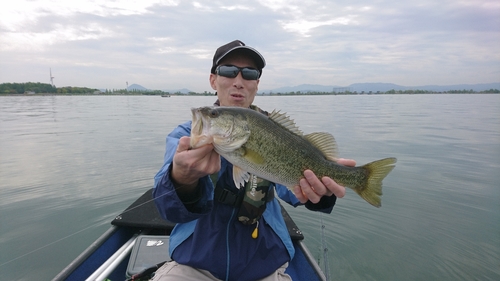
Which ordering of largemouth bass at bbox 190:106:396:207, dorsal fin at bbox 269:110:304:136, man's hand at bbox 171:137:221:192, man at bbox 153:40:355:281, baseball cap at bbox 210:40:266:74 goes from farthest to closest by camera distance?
1. baseball cap at bbox 210:40:266:74
2. dorsal fin at bbox 269:110:304:136
3. man at bbox 153:40:355:281
4. largemouth bass at bbox 190:106:396:207
5. man's hand at bbox 171:137:221:192

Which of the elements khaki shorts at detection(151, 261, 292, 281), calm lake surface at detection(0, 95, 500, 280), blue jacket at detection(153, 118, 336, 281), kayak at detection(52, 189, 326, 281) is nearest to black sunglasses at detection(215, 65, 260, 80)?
blue jacket at detection(153, 118, 336, 281)

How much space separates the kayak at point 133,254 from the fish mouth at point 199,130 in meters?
2.39

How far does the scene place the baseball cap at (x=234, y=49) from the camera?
3.52 m

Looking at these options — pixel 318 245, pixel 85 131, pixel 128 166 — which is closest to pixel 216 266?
pixel 318 245

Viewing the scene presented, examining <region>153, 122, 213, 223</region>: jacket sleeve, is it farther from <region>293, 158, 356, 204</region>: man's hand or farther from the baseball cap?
the baseball cap

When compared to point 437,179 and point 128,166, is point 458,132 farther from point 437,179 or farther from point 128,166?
point 128,166

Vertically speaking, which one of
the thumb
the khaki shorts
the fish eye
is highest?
the fish eye

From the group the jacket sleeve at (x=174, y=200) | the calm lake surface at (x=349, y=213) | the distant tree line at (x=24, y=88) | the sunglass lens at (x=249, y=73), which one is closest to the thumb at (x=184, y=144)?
the jacket sleeve at (x=174, y=200)

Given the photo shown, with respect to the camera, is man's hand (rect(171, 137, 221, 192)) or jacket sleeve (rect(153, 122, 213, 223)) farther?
jacket sleeve (rect(153, 122, 213, 223))

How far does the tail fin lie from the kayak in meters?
1.58

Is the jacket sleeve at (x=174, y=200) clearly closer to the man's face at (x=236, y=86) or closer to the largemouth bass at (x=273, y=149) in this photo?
the largemouth bass at (x=273, y=149)

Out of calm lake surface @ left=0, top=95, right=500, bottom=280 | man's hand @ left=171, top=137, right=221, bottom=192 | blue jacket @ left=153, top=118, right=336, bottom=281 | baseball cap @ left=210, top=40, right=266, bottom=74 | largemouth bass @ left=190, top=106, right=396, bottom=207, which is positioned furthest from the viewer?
calm lake surface @ left=0, top=95, right=500, bottom=280

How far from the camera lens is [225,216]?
3127 millimetres

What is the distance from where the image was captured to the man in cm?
266
